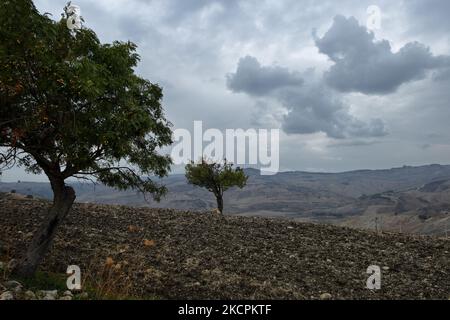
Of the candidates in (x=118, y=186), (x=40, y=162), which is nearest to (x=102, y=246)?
(x=118, y=186)

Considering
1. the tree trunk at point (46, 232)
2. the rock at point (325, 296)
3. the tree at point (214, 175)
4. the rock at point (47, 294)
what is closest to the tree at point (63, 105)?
A: the tree trunk at point (46, 232)

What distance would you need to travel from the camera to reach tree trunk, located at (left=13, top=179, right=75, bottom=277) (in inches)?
690

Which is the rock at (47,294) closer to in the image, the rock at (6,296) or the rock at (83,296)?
the rock at (83,296)

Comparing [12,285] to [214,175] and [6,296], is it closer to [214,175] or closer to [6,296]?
[6,296]

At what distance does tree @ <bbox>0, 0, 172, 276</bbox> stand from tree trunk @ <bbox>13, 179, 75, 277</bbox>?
37 millimetres

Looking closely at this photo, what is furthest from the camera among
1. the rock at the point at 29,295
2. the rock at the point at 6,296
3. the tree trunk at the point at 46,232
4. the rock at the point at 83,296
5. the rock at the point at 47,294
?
the tree trunk at the point at 46,232

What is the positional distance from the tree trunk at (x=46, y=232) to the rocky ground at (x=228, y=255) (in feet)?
6.02

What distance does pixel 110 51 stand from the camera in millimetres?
17891

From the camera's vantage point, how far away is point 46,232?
1817 centimetres

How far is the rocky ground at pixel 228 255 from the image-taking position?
18.5 m

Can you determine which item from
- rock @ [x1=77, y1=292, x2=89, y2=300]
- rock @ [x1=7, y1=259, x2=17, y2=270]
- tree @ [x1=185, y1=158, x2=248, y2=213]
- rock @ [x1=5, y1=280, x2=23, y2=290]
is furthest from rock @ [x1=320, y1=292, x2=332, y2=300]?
tree @ [x1=185, y1=158, x2=248, y2=213]

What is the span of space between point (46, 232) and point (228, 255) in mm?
9044
